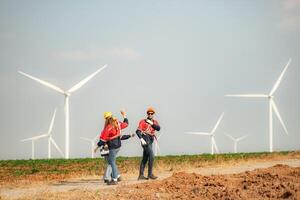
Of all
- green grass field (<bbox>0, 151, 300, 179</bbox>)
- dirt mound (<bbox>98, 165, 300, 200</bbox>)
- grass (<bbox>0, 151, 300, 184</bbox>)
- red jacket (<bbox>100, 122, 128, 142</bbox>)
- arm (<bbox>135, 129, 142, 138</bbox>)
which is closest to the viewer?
dirt mound (<bbox>98, 165, 300, 200</bbox>)

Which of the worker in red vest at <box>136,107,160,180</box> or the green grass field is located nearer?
the worker in red vest at <box>136,107,160,180</box>

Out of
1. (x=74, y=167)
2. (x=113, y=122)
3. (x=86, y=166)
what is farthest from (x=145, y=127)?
(x=86, y=166)

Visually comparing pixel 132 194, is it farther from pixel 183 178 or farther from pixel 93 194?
pixel 183 178

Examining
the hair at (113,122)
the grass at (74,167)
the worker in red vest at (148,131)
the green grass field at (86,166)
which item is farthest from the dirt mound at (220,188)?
the green grass field at (86,166)

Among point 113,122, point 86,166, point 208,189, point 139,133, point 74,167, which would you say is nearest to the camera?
point 208,189

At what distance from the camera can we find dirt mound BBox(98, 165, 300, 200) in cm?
1145

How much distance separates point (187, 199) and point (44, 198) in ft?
11.4

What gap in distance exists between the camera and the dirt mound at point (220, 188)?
37.6 feet

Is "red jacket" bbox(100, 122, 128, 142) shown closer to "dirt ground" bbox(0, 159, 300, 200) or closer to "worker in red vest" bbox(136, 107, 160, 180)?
"worker in red vest" bbox(136, 107, 160, 180)

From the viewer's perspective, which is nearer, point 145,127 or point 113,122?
point 113,122

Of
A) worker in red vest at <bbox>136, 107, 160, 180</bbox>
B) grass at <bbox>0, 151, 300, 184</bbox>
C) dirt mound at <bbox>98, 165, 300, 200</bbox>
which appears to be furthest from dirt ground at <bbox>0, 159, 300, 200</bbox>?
grass at <bbox>0, 151, 300, 184</bbox>

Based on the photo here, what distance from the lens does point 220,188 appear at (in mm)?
12648

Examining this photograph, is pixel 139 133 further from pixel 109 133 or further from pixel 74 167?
pixel 74 167

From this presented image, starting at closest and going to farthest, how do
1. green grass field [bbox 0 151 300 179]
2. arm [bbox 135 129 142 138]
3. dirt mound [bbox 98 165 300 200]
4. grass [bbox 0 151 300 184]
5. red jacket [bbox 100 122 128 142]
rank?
dirt mound [bbox 98 165 300 200] → red jacket [bbox 100 122 128 142] → arm [bbox 135 129 142 138] → grass [bbox 0 151 300 184] → green grass field [bbox 0 151 300 179]
